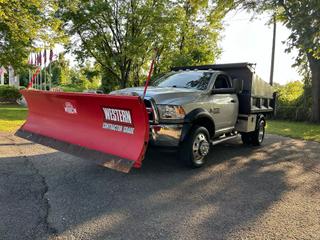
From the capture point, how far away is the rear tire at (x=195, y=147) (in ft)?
18.5

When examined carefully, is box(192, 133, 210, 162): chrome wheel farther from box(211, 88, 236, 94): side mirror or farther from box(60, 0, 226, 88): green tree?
box(60, 0, 226, 88): green tree

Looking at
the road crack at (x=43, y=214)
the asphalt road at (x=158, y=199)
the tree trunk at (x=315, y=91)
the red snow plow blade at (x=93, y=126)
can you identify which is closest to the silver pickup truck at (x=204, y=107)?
the red snow plow blade at (x=93, y=126)

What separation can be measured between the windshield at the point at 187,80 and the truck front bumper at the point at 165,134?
1496mm

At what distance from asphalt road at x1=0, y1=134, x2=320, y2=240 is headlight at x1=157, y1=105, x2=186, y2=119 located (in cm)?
107

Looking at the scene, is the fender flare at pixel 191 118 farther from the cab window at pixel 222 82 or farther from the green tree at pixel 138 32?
the green tree at pixel 138 32

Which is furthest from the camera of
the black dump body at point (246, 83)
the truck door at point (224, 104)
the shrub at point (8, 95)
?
the shrub at point (8, 95)

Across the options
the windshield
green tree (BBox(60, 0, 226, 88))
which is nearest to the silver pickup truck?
the windshield

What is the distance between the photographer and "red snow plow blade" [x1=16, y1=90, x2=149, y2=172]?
461 cm

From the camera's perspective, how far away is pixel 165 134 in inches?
205

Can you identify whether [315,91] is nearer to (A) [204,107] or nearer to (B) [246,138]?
(B) [246,138]

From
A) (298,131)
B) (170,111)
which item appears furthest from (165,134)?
(298,131)

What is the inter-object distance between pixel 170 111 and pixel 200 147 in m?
1.06

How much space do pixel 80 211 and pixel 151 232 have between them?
40.4 inches

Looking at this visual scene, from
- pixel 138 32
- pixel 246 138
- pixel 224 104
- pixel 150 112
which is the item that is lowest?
pixel 246 138
